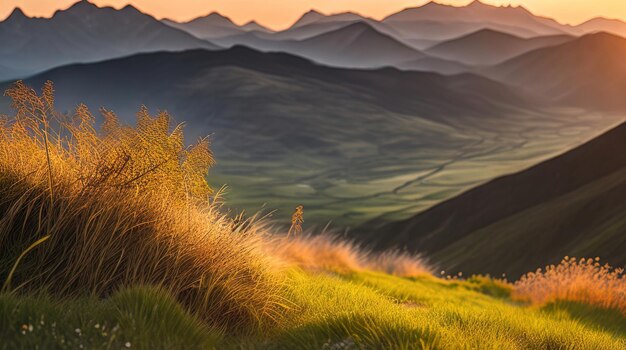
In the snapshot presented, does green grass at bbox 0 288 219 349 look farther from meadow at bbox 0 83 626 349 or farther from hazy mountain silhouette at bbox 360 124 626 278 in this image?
hazy mountain silhouette at bbox 360 124 626 278

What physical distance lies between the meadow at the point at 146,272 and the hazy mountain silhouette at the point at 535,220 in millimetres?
24563

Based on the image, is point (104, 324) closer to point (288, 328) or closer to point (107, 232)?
point (107, 232)

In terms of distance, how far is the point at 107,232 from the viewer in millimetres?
7137

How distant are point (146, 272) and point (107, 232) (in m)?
0.56

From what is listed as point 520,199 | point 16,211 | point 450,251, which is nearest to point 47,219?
point 16,211

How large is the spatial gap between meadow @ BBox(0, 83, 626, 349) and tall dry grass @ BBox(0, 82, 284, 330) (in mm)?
17

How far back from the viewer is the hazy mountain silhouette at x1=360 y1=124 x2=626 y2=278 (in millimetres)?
39438

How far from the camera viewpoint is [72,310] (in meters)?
5.71

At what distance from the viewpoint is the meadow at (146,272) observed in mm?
5605

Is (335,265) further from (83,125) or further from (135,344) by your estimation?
(135,344)

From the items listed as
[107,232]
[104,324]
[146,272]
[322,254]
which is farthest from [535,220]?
[104,324]

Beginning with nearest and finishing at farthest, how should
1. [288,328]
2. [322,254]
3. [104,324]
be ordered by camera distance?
[104,324] → [288,328] → [322,254]

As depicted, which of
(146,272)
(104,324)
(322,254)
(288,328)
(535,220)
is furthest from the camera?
(535,220)

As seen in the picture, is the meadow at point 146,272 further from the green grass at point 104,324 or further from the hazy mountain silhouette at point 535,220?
the hazy mountain silhouette at point 535,220
